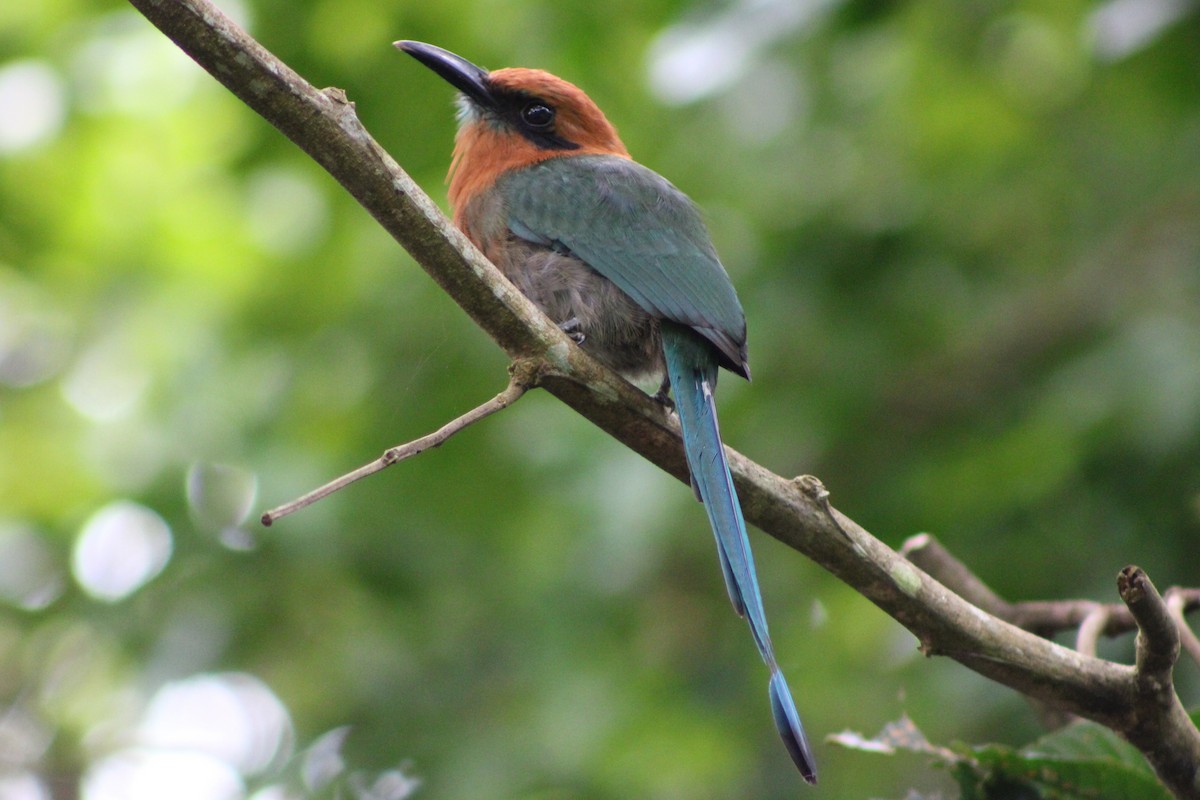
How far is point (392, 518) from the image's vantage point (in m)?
4.14

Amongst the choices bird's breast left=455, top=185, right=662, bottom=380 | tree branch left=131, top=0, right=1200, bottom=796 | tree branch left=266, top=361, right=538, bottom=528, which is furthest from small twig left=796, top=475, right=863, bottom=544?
bird's breast left=455, top=185, right=662, bottom=380

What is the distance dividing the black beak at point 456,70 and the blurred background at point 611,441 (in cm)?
40

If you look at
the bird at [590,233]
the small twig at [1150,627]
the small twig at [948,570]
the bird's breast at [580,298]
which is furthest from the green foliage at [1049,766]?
the bird's breast at [580,298]

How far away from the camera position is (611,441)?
13.2 ft

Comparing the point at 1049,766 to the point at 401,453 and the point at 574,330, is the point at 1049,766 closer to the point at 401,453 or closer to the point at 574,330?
the point at 401,453

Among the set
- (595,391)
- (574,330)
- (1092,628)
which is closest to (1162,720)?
(1092,628)

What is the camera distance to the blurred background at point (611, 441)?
12.2 feet

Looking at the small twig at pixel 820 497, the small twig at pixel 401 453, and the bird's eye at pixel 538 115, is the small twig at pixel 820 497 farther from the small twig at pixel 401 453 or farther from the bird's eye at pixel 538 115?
the bird's eye at pixel 538 115

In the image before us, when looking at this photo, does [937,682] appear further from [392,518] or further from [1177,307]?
[392,518]

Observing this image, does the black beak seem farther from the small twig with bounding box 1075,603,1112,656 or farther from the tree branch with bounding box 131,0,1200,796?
the small twig with bounding box 1075,603,1112,656

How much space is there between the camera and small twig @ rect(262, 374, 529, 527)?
6.16ft

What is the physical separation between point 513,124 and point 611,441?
105 centimetres

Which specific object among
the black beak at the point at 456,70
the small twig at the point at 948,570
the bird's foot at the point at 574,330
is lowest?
the small twig at the point at 948,570

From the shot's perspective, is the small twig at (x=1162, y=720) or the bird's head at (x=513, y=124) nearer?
the small twig at (x=1162, y=720)
